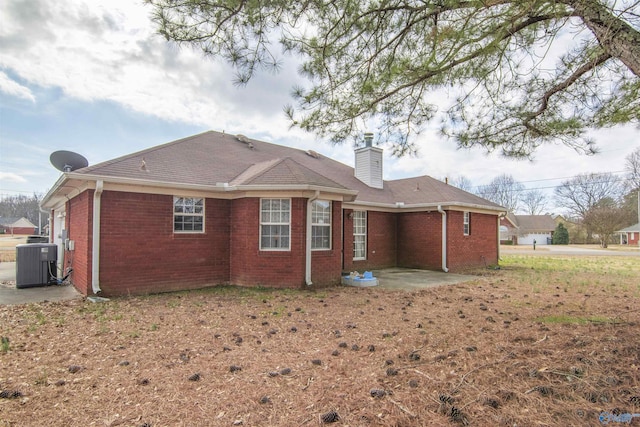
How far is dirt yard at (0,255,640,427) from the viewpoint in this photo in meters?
2.86

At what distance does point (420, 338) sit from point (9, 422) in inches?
181

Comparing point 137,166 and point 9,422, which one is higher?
point 137,166

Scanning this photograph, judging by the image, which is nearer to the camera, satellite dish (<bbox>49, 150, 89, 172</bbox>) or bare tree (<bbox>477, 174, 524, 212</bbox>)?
satellite dish (<bbox>49, 150, 89, 172</bbox>)

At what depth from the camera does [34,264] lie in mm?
9164

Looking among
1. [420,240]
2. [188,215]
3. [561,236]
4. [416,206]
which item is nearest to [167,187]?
[188,215]

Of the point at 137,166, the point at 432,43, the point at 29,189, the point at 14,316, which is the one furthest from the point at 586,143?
the point at 29,189

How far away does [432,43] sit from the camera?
16.7 ft

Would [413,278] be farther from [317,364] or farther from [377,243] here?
[317,364]

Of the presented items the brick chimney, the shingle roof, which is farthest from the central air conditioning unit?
the brick chimney

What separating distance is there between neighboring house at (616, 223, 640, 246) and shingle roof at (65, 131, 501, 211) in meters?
49.7

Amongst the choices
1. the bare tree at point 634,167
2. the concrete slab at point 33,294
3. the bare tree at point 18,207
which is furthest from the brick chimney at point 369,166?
the bare tree at point 18,207

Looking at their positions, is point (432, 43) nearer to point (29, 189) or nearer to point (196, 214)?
point (196, 214)

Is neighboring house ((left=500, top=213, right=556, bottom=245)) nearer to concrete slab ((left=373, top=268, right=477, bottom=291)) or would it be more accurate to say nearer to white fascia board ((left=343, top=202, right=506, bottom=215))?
white fascia board ((left=343, top=202, right=506, bottom=215))

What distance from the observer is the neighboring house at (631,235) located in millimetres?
49100
